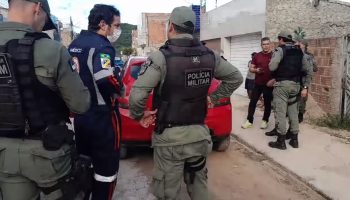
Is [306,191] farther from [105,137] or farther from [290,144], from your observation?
[105,137]

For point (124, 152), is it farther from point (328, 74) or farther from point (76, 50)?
point (328, 74)

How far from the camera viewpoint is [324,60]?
7488mm

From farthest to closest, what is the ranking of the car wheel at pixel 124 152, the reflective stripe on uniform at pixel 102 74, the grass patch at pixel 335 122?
1. the grass patch at pixel 335 122
2. the car wheel at pixel 124 152
3. the reflective stripe on uniform at pixel 102 74

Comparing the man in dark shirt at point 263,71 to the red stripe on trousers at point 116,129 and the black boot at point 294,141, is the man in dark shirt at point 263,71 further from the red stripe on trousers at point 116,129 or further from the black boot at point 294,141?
the red stripe on trousers at point 116,129

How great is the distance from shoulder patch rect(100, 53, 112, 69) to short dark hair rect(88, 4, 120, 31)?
0.33m

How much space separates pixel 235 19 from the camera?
12133 mm

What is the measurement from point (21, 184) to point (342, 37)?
262 inches

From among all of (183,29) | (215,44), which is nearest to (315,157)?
(183,29)

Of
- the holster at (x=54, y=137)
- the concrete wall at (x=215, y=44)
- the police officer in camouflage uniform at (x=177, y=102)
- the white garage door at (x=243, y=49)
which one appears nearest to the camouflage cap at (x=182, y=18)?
the police officer in camouflage uniform at (x=177, y=102)

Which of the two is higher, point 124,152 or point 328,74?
point 328,74

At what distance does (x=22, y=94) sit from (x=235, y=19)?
35.9 feet

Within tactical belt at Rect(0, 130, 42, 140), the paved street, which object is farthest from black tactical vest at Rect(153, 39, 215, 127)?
the paved street

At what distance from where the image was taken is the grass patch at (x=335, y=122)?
266 inches

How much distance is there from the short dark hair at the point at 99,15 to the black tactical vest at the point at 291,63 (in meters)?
3.14
